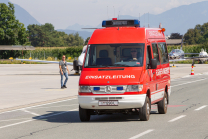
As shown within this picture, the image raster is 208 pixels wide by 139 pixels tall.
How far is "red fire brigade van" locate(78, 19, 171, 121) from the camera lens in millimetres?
9594

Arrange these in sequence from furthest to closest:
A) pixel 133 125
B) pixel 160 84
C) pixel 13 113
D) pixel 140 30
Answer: pixel 13 113
pixel 160 84
pixel 140 30
pixel 133 125

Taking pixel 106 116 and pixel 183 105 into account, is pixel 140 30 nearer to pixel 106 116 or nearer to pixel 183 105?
pixel 106 116

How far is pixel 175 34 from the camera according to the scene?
165000 millimetres

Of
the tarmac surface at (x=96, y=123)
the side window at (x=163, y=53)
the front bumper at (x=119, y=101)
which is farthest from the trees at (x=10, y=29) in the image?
the front bumper at (x=119, y=101)

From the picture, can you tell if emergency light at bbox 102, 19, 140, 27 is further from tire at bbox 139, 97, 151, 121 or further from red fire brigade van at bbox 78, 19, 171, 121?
tire at bbox 139, 97, 151, 121

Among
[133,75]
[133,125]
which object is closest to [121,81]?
[133,75]

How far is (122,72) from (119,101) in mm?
822

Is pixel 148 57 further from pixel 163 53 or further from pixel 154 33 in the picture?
pixel 163 53

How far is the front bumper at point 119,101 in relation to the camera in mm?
9508

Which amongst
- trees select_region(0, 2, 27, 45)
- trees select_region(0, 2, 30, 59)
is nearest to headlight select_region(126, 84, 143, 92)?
trees select_region(0, 2, 30, 59)

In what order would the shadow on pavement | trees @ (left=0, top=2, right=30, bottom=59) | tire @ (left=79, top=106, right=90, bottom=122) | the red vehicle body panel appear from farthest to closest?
trees @ (left=0, top=2, right=30, bottom=59), the shadow on pavement, tire @ (left=79, top=106, right=90, bottom=122), the red vehicle body panel

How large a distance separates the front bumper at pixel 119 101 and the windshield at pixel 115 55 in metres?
1.09

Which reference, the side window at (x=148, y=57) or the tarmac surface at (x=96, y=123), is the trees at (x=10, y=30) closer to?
the tarmac surface at (x=96, y=123)

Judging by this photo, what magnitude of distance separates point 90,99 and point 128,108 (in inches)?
39.2
